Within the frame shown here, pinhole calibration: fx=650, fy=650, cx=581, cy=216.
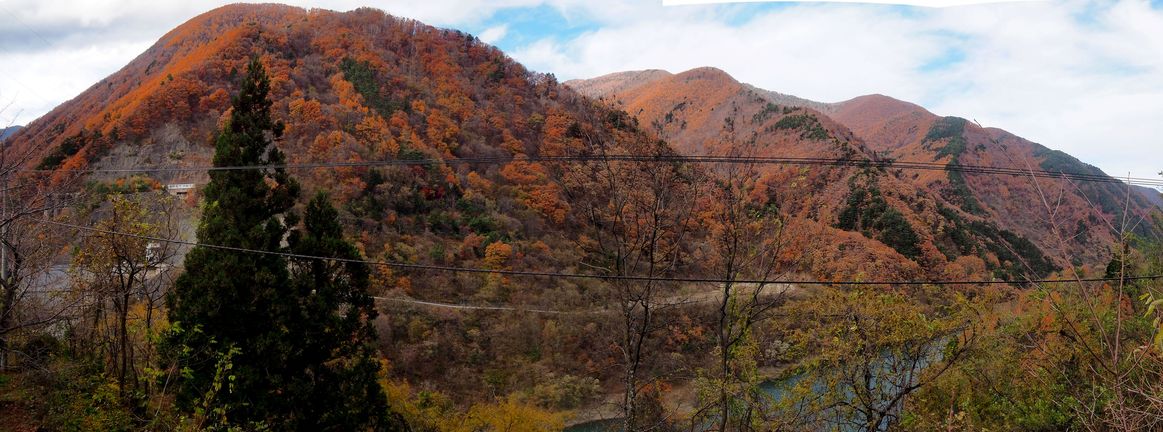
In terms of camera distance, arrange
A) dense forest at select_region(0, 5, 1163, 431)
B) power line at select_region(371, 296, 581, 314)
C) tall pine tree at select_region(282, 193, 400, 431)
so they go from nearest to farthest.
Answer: dense forest at select_region(0, 5, 1163, 431) → tall pine tree at select_region(282, 193, 400, 431) → power line at select_region(371, 296, 581, 314)

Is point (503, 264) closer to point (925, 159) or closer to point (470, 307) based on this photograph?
point (470, 307)

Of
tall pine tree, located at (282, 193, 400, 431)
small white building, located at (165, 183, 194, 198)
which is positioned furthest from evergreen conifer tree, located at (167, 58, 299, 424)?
small white building, located at (165, 183, 194, 198)

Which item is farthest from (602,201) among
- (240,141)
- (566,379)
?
(566,379)

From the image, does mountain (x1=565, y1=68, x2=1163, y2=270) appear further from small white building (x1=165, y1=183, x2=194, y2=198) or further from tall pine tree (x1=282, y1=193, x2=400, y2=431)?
small white building (x1=165, y1=183, x2=194, y2=198)

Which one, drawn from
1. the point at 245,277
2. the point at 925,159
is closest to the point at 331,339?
the point at 245,277

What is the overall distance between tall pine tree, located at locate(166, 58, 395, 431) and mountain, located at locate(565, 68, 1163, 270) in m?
6.34

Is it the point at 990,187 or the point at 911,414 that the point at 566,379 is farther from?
the point at 990,187

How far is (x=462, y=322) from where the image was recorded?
2573cm

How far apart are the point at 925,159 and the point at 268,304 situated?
138ft

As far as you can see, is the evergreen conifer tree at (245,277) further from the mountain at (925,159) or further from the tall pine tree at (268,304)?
the mountain at (925,159)

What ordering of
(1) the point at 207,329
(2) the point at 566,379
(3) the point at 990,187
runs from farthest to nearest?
(3) the point at 990,187
(2) the point at 566,379
(1) the point at 207,329

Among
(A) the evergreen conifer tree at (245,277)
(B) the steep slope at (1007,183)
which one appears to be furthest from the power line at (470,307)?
(B) the steep slope at (1007,183)

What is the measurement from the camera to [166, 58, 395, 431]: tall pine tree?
10.7m

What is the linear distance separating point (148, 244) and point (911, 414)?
11.4 metres
